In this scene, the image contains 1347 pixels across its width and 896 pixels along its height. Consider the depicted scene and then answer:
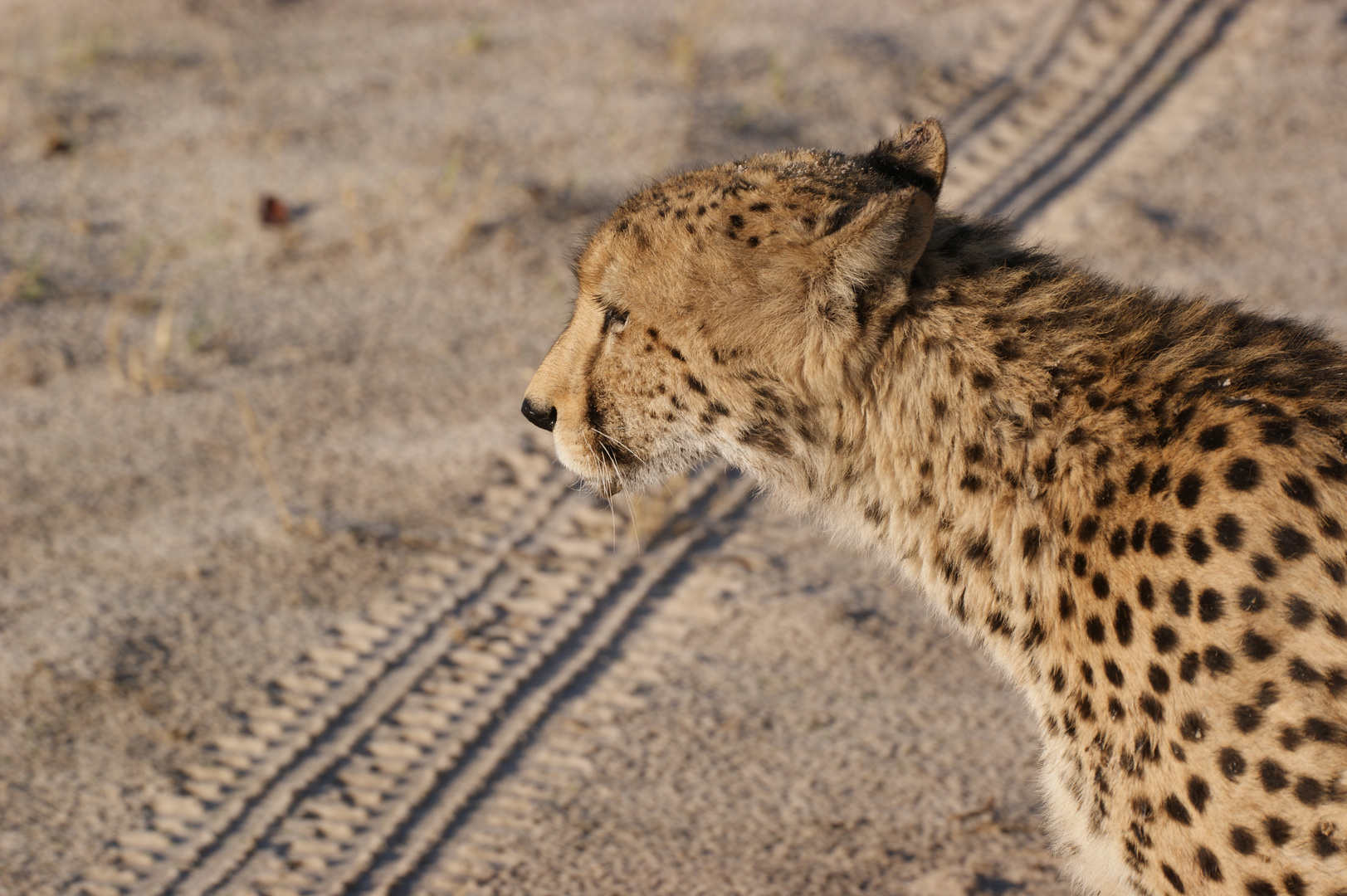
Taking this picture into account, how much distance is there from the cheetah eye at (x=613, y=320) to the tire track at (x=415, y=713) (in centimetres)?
114

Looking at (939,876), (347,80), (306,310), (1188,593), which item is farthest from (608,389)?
(347,80)

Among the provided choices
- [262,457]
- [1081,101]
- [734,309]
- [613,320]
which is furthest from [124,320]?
[1081,101]

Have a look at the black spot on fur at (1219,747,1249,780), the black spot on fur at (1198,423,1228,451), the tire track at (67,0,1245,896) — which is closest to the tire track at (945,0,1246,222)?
the tire track at (67,0,1245,896)

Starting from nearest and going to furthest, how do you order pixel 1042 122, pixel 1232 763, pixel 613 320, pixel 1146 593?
pixel 1232 763 → pixel 1146 593 → pixel 613 320 → pixel 1042 122

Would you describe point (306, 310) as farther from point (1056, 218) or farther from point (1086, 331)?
point (1086, 331)

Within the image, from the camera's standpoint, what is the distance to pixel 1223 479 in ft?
6.67

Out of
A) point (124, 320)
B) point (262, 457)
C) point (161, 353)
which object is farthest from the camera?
A: point (124, 320)

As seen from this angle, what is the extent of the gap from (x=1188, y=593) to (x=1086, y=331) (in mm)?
Result: 510

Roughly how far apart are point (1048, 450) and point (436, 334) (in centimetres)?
297

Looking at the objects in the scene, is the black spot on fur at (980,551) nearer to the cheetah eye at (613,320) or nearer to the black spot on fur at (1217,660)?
the black spot on fur at (1217,660)

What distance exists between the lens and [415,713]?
315 centimetres

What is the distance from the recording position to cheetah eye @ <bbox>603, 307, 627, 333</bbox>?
2465mm

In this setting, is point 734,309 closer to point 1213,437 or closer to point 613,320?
point 613,320

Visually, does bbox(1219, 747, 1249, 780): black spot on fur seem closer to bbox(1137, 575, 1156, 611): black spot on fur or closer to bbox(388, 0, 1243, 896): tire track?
bbox(1137, 575, 1156, 611): black spot on fur
